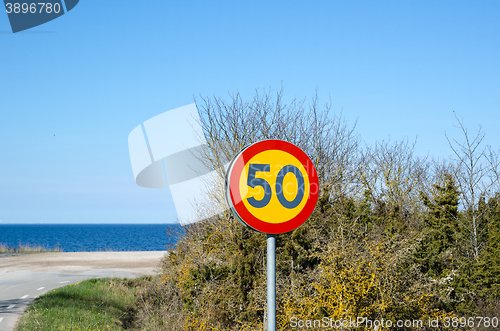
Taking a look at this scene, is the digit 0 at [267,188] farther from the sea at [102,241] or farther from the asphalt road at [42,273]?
the sea at [102,241]

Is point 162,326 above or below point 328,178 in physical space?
below

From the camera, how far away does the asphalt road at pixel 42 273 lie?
37.1ft

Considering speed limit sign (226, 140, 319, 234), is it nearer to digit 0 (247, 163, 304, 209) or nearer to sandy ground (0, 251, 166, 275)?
digit 0 (247, 163, 304, 209)

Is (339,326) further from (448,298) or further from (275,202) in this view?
(275,202)

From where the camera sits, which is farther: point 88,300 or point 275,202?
point 88,300

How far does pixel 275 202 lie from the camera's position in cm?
260

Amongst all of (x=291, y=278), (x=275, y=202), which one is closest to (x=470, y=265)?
(x=291, y=278)

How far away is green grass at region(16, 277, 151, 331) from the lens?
362 inches

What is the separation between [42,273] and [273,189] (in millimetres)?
19024

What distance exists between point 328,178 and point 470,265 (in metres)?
8.05

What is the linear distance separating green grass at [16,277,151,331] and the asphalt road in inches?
19.7

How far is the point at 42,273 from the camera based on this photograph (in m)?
18.2

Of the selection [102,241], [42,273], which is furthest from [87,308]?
[102,241]

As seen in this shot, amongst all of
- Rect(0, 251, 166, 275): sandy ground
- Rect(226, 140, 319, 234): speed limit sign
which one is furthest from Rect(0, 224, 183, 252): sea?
Rect(226, 140, 319, 234): speed limit sign
